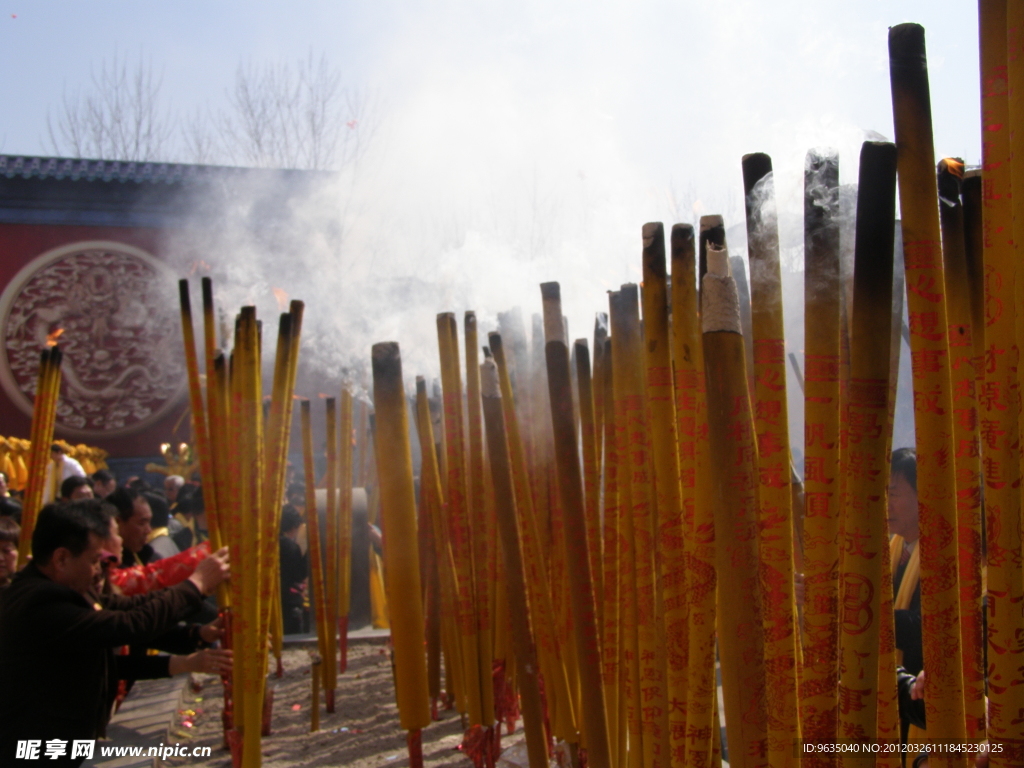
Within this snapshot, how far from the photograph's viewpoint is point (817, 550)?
108cm

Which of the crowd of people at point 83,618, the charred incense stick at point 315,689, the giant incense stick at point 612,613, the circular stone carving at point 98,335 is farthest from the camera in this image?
the circular stone carving at point 98,335

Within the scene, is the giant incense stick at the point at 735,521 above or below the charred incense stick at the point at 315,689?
above

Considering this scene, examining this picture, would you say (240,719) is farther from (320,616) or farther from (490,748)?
(320,616)

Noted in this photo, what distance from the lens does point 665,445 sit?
1.48 m

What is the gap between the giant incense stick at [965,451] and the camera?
1169mm

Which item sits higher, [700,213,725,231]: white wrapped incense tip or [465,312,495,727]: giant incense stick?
[700,213,725,231]: white wrapped incense tip

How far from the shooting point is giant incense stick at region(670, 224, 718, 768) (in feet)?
4.12

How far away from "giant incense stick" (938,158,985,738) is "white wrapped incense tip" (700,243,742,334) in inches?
13.9

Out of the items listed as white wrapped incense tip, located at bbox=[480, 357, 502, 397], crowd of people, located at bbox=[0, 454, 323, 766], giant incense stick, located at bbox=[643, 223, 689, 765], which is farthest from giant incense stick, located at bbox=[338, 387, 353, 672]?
giant incense stick, located at bbox=[643, 223, 689, 765]

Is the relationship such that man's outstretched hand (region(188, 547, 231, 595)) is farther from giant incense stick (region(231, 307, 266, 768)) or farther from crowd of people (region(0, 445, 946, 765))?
giant incense stick (region(231, 307, 266, 768))

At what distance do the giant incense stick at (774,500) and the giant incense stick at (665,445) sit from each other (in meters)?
0.29

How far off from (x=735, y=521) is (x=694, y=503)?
192 millimetres

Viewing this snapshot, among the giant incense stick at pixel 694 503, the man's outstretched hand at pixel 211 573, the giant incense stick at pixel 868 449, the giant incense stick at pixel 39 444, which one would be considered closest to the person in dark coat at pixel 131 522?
the giant incense stick at pixel 39 444

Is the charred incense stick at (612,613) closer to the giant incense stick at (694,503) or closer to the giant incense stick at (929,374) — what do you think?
the giant incense stick at (694,503)
